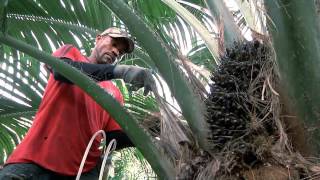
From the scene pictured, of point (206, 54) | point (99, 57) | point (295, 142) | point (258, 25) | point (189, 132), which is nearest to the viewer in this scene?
point (295, 142)

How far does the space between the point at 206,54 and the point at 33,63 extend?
1018 millimetres

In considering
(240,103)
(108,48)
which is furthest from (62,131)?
(240,103)

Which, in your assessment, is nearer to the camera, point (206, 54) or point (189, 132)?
point (189, 132)

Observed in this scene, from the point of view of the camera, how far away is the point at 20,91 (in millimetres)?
3068

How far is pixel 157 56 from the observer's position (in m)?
1.77

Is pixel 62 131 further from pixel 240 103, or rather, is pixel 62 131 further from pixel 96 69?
pixel 240 103

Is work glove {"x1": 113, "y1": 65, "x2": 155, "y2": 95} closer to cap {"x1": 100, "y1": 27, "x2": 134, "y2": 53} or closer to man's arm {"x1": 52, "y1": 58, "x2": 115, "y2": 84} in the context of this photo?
man's arm {"x1": 52, "y1": 58, "x2": 115, "y2": 84}

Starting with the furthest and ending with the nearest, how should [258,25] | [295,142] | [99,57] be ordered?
1. [99,57]
2. [258,25]
3. [295,142]

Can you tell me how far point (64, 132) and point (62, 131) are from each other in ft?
0.03

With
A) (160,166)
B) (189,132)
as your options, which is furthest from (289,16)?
(160,166)

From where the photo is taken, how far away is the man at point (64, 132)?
2.19 metres

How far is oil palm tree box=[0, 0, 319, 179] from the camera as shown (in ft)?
5.45

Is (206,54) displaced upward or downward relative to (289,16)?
upward

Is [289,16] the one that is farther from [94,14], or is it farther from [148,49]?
[94,14]
